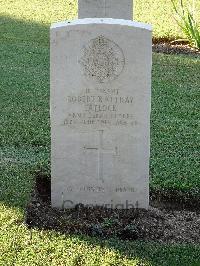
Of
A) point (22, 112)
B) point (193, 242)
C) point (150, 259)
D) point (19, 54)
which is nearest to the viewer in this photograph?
point (150, 259)

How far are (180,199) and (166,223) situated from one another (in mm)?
527

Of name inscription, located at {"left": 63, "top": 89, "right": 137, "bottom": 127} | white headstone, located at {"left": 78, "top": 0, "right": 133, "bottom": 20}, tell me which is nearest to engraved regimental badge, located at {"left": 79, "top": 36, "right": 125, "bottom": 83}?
name inscription, located at {"left": 63, "top": 89, "right": 137, "bottom": 127}

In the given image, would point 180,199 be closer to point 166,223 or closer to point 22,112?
point 166,223

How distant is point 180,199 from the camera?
5988 mm

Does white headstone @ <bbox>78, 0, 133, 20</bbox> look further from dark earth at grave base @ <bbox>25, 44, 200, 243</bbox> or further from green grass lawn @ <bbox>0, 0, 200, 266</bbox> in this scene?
dark earth at grave base @ <bbox>25, 44, 200, 243</bbox>

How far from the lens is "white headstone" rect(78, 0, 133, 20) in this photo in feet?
28.6

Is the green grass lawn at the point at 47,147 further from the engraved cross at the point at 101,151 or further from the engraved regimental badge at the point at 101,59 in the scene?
the engraved regimental badge at the point at 101,59

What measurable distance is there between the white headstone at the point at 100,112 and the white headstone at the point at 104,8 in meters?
3.47

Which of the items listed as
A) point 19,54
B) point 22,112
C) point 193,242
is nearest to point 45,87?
point 22,112

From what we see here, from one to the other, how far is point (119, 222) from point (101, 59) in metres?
1.30

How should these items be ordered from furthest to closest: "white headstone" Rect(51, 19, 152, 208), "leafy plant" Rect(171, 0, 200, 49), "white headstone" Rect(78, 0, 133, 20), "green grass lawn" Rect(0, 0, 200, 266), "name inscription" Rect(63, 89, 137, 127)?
"leafy plant" Rect(171, 0, 200, 49)
"white headstone" Rect(78, 0, 133, 20)
"name inscription" Rect(63, 89, 137, 127)
"white headstone" Rect(51, 19, 152, 208)
"green grass lawn" Rect(0, 0, 200, 266)

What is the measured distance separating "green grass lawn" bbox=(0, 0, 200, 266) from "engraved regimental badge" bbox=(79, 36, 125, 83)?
1204mm

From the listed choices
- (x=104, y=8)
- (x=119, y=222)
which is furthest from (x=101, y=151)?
Result: (x=104, y=8)

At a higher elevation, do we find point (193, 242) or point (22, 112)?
point (22, 112)
